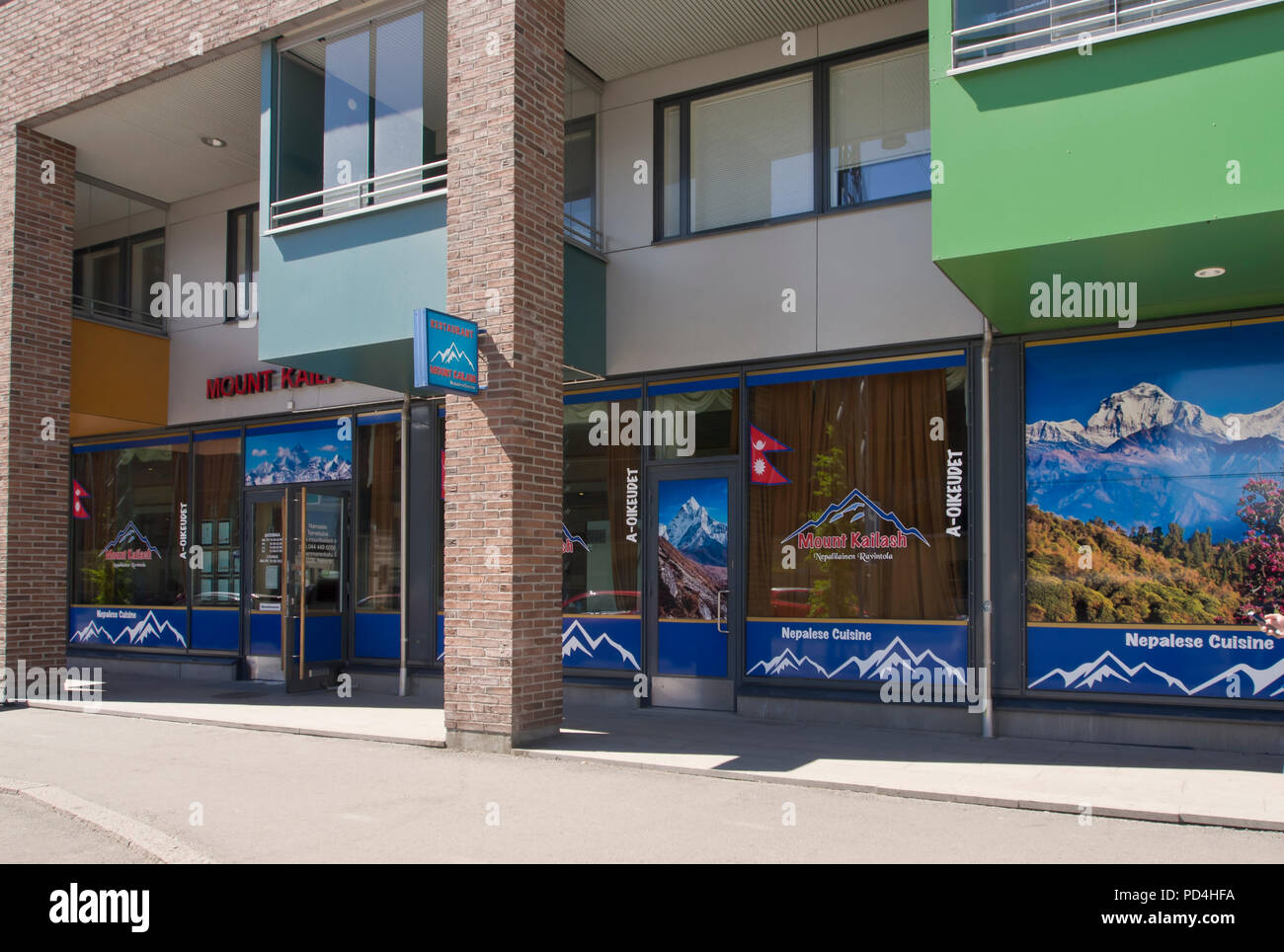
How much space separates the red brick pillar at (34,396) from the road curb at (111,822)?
5859 mm

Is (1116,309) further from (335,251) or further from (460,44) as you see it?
(335,251)

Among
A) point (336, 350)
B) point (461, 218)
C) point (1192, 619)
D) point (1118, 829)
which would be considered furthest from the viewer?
point (336, 350)

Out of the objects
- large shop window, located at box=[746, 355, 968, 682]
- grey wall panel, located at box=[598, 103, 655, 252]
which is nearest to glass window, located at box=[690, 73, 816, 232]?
grey wall panel, located at box=[598, 103, 655, 252]

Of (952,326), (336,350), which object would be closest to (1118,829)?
(952,326)

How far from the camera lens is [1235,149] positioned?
694cm

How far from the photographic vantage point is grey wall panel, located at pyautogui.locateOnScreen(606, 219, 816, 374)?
11016 mm

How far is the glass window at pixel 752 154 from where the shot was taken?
11266mm

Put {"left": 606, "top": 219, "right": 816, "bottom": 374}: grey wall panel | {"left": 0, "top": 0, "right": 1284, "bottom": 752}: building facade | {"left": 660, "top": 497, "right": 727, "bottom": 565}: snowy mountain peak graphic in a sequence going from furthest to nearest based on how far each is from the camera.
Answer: {"left": 660, "top": 497, "right": 727, "bottom": 565}: snowy mountain peak graphic → {"left": 606, "top": 219, "right": 816, "bottom": 374}: grey wall panel → {"left": 0, "top": 0, "right": 1284, "bottom": 752}: building facade

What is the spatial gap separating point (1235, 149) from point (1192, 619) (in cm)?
405

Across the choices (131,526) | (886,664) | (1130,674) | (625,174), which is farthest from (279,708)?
(1130,674)

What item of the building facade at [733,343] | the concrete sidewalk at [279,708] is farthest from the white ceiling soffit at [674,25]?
the concrete sidewalk at [279,708]

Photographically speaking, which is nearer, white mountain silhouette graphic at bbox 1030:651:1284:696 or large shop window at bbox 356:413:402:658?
white mountain silhouette graphic at bbox 1030:651:1284:696

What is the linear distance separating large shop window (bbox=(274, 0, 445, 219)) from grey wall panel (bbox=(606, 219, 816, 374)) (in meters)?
2.60

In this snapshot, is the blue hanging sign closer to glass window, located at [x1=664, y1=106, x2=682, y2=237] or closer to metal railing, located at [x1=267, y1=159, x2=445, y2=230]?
metal railing, located at [x1=267, y1=159, x2=445, y2=230]
